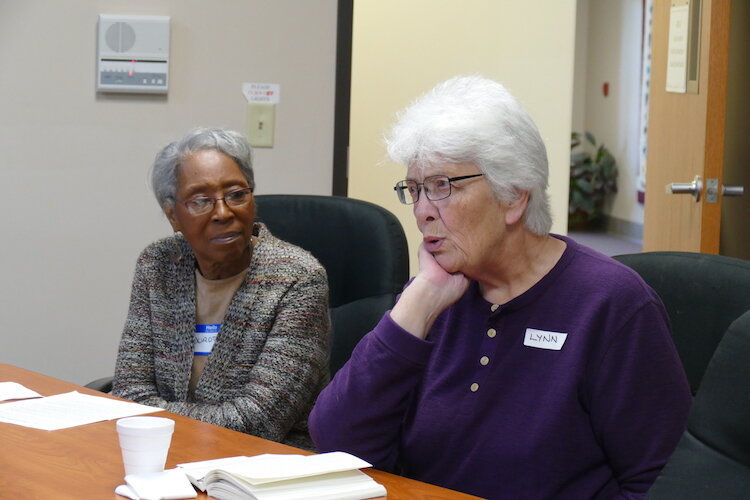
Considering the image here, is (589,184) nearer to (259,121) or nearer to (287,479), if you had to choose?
(259,121)

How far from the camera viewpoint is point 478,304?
1.76m

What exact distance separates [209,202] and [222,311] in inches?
10.3

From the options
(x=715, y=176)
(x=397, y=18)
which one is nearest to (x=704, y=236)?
(x=715, y=176)

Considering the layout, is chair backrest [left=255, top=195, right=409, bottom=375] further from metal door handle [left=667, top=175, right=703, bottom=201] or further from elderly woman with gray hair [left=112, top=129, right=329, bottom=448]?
metal door handle [left=667, top=175, right=703, bottom=201]

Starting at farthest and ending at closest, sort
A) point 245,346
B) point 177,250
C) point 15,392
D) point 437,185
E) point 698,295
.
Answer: point 177,250
point 245,346
point 15,392
point 698,295
point 437,185

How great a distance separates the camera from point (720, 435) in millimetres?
1227

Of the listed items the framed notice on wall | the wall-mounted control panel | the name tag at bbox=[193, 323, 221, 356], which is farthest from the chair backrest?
the framed notice on wall

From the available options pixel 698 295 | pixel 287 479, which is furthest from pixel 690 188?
pixel 287 479

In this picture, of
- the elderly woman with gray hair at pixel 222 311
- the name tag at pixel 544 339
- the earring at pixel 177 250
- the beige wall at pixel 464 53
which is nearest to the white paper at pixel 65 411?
the elderly woman with gray hair at pixel 222 311

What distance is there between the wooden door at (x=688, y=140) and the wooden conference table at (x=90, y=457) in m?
2.17

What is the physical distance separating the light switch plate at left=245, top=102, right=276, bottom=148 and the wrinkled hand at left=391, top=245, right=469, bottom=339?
168 centimetres

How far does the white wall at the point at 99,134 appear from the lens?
327cm

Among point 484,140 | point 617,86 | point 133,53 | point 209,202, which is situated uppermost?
point 617,86

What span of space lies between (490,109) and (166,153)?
40.4 inches
